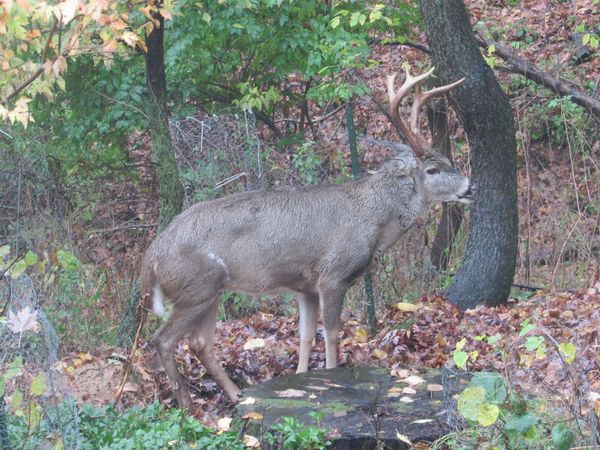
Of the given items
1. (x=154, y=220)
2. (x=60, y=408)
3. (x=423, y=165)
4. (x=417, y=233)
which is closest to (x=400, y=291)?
(x=417, y=233)

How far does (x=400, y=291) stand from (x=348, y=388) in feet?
13.2

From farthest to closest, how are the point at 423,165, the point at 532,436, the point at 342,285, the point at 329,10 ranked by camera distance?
1. the point at 329,10
2. the point at 423,165
3. the point at 342,285
4. the point at 532,436

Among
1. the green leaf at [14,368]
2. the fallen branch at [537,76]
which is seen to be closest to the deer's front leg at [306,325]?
the green leaf at [14,368]

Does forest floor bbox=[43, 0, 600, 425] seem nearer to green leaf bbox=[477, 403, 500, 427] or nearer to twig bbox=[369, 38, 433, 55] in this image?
green leaf bbox=[477, 403, 500, 427]

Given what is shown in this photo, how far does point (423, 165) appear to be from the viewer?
9.76 meters

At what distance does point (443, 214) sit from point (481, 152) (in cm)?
244

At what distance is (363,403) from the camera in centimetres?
704

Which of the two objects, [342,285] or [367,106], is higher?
[367,106]

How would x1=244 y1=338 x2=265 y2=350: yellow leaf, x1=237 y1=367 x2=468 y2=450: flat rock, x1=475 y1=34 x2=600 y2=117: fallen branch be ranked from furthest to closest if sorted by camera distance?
x1=475 y1=34 x2=600 y2=117: fallen branch < x1=244 y1=338 x2=265 y2=350: yellow leaf < x1=237 y1=367 x2=468 y2=450: flat rock

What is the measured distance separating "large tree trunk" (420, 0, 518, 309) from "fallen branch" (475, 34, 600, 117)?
230 cm

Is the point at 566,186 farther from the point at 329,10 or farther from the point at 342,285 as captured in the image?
the point at 342,285

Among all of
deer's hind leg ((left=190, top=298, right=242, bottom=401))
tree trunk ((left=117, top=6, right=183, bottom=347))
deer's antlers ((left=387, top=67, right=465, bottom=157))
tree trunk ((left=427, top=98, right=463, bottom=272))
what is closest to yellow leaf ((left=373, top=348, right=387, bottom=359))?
deer's hind leg ((left=190, top=298, right=242, bottom=401))

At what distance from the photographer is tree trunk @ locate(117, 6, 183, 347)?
10.1 m

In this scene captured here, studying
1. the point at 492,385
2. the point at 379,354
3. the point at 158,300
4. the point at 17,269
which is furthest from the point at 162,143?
the point at 492,385
